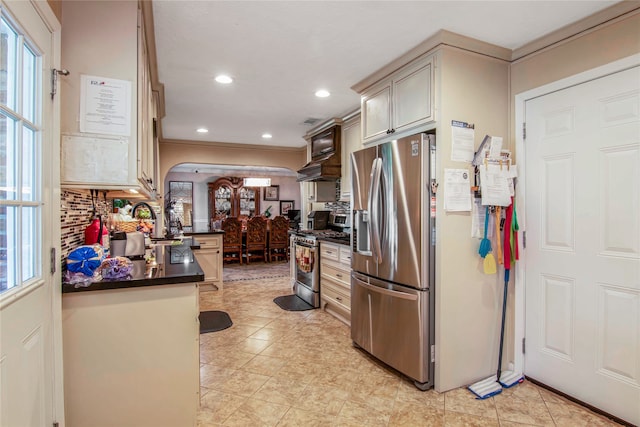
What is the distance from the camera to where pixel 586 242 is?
81.1 inches

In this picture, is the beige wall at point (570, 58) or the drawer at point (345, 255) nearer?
the beige wall at point (570, 58)

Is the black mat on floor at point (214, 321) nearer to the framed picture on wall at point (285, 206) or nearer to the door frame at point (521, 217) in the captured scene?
the door frame at point (521, 217)

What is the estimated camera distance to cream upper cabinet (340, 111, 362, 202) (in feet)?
13.1

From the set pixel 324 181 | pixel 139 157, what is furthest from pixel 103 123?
pixel 324 181

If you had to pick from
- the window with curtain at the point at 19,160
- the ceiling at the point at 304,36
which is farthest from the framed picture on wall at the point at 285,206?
the window with curtain at the point at 19,160

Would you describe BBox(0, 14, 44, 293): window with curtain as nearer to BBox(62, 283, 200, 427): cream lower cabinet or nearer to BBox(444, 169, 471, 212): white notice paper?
BBox(62, 283, 200, 427): cream lower cabinet

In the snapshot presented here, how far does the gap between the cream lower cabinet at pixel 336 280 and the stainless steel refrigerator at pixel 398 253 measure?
67 centimetres

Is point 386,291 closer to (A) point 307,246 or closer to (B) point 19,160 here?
(A) point 307,246

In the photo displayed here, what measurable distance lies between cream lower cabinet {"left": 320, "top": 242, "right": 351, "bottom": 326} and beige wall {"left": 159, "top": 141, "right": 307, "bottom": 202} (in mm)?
2643

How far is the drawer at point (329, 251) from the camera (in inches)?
144

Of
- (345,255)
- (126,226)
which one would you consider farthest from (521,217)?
(126,226)

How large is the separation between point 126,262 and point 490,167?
227cm

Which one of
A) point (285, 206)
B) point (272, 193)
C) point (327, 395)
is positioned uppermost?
point (272, 193)

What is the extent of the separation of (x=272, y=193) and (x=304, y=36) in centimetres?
829
